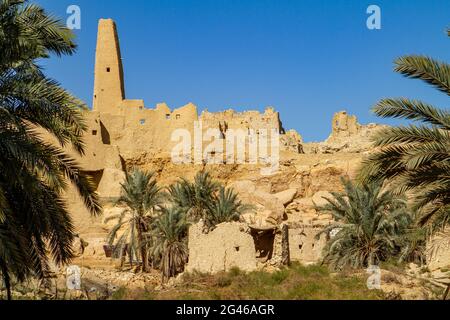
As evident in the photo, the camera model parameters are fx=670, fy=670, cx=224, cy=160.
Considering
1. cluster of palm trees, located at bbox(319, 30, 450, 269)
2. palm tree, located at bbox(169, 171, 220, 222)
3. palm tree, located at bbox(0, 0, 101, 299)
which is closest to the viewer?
palm tree, located at bbox(0, 0, 101, 299)

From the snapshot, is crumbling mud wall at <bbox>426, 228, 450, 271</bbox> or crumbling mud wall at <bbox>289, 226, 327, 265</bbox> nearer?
crumbling mud wall at <bbox>426, 228, 450, 271</bbox>

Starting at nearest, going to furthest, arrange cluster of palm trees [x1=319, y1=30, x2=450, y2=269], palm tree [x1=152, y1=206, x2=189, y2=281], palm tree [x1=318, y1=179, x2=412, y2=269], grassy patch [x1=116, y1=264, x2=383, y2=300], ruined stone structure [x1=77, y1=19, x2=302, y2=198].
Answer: cluster of palm trees [x1=319, y1=30, x2=450, y2=269]
grassy patch [x1=116, y1=264, x2=383, y2=300]
palm tree [x1=318, y1=179, x2=412, y2=269]
palm tree [x1=152, y1=206, x2=189, y2=281]
ruined stone structure [x1=77, y1=19, x2=302, y2=198]

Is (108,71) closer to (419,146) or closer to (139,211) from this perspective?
(139,211)

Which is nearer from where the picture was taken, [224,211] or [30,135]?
[30,135]

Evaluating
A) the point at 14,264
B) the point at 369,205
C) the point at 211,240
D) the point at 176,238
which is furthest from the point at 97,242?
the point at 14,264

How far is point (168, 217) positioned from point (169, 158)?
55.4ft

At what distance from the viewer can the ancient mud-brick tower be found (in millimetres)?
43750

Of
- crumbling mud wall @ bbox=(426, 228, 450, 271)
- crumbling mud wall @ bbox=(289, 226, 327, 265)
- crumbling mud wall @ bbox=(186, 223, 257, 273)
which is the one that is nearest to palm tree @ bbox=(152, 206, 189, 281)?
crumbling mud wall @ bbox=(186, 223, 257, 273)

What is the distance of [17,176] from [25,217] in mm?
1127

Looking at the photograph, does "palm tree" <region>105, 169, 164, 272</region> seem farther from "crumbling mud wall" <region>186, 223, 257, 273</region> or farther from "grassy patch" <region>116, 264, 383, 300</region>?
"grassy patch" <region>116, 264, 383, 300</region>

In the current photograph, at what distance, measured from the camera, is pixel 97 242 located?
3148 cm

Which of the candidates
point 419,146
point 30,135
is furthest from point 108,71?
point 419,146

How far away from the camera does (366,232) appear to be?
21.1 meters
